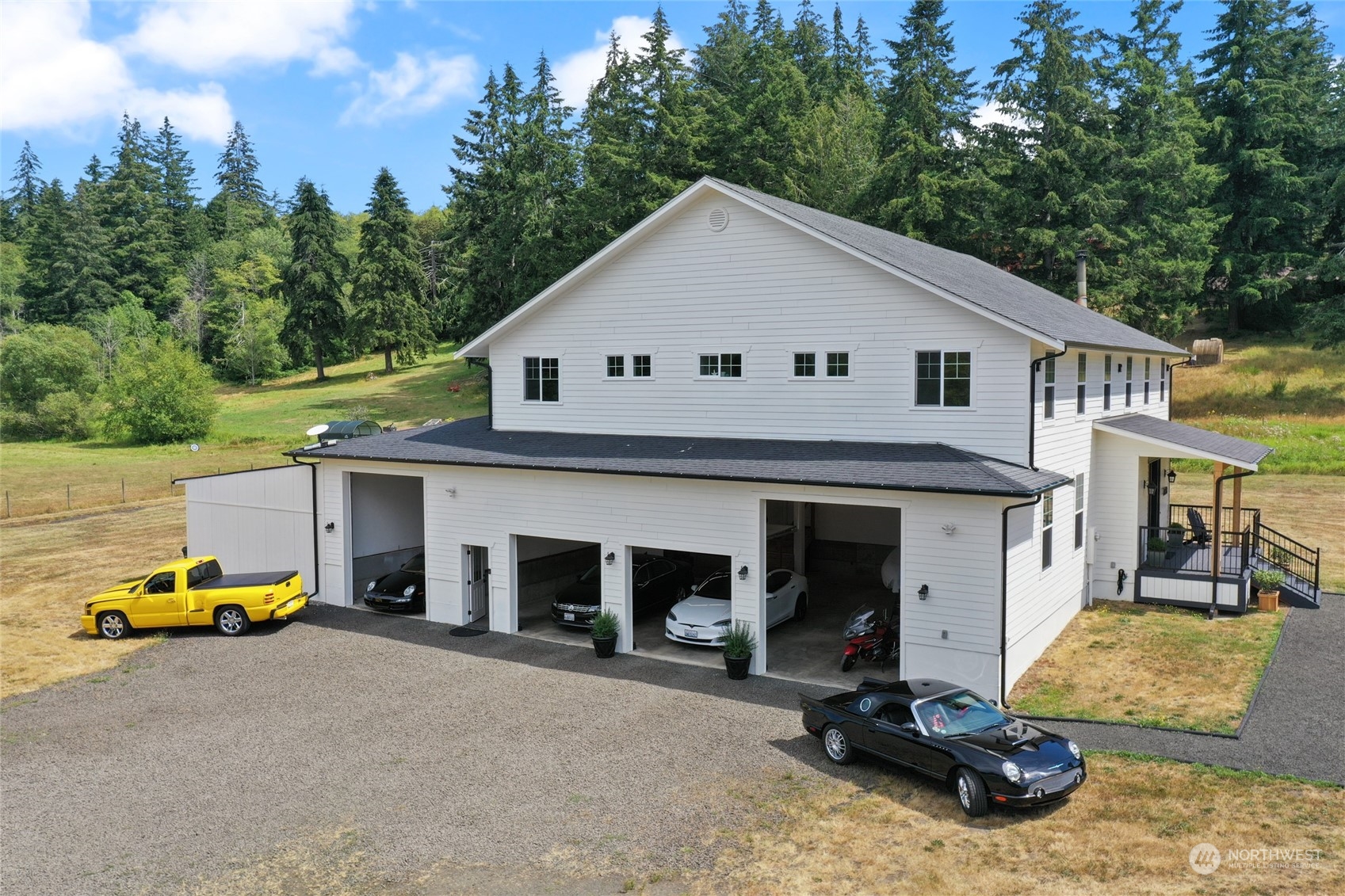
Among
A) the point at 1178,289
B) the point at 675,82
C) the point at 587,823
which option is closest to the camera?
the point at 587,823

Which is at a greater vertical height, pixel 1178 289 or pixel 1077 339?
pixel 1178 289

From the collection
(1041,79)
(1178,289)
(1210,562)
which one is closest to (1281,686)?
(1210,562)

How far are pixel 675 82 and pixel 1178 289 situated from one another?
3052cm

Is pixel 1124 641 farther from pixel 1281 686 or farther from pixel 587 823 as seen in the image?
pixel 587 823

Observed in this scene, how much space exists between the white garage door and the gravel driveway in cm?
466

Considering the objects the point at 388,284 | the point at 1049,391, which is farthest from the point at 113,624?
the point at 388,284

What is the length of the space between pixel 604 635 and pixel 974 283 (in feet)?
39.0

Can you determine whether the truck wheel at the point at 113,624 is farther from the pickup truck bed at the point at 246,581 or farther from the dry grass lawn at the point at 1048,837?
the dry grass lawn at the point at 1048,837

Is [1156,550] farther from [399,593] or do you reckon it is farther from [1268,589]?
[399,593]

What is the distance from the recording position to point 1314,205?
174 ft

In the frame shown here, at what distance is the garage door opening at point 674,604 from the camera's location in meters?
17.8

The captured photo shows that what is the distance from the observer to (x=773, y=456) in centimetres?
1684

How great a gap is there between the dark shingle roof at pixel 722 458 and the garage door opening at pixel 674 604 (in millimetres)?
2141

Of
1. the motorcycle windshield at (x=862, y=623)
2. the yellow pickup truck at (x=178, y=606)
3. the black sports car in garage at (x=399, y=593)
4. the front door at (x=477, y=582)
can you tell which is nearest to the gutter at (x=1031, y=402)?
the motorcycle windshield at (x=862, y=623)
